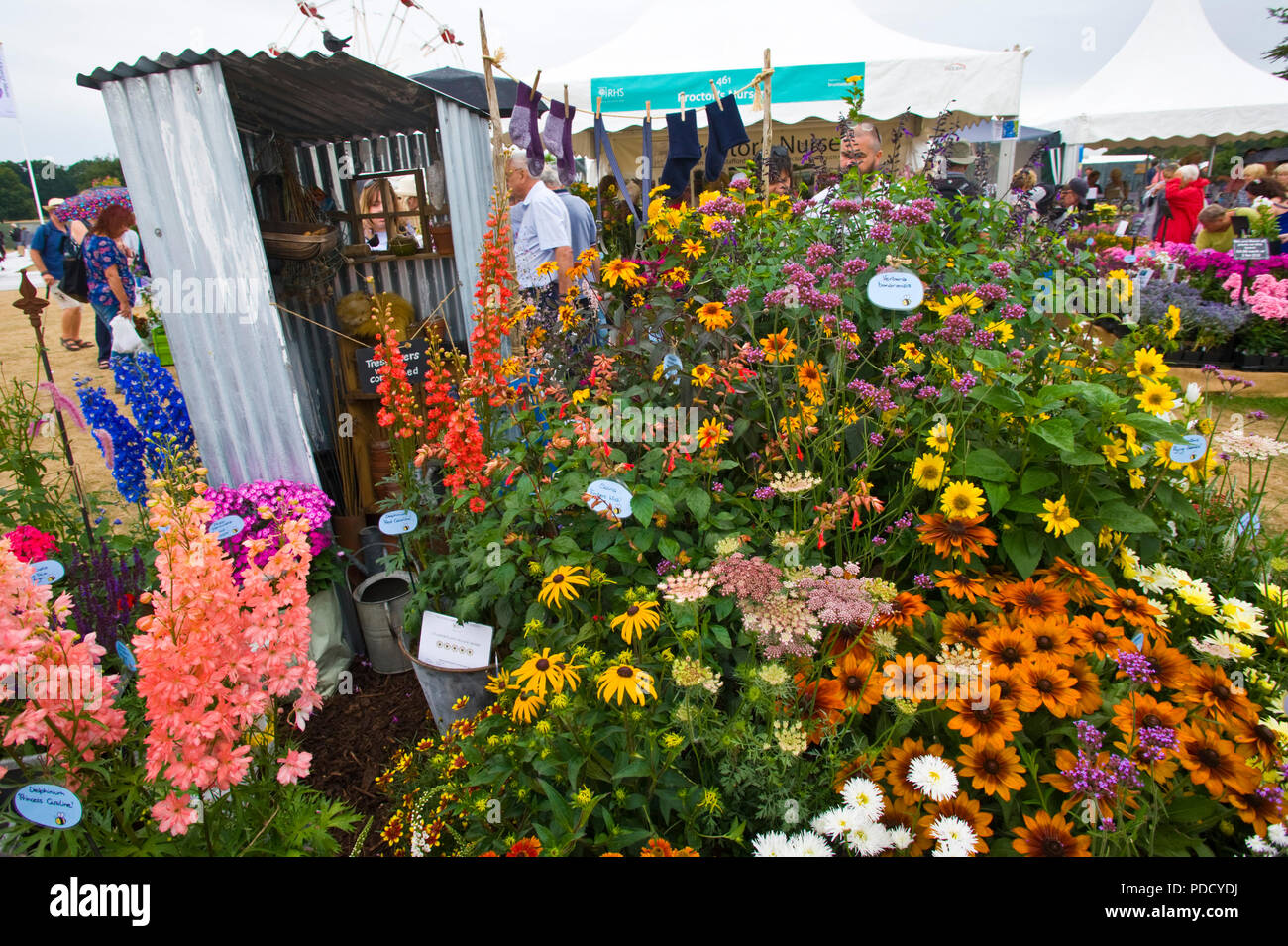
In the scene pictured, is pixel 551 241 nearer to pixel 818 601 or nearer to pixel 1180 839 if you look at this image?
pixel 818 601

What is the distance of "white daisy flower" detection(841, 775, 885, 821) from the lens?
1090 millimetres

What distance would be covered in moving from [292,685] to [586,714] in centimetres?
54

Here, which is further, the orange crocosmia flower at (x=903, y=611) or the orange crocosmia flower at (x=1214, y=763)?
the orange crocosmia flower at (x=903, y=611)

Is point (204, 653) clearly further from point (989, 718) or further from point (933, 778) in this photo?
point (989, 718)

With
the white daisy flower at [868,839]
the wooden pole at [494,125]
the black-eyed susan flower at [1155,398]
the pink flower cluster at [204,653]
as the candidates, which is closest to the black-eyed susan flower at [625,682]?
the white daisy flower at [868,839]

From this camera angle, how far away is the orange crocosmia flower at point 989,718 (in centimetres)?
122

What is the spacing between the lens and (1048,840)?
3.67 ft

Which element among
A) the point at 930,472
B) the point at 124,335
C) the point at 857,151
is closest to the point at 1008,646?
the point at 930,472

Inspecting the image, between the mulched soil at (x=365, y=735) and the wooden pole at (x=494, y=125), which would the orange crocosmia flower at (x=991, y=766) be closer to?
the mulched soil at (x=365, y=735)

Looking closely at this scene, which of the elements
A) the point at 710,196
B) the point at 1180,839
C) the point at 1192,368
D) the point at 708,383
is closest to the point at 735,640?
the point at 708,383

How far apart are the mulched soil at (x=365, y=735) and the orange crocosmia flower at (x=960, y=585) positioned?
166 centimetres

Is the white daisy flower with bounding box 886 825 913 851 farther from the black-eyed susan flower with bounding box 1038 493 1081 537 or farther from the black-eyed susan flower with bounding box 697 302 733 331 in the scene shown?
the black-eyed susan flower with bounding box 697 302 733 331

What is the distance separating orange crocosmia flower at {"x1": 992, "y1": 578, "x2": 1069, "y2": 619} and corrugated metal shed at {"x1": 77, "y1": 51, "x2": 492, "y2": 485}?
8.42 feet

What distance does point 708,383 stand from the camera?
1.82 metres
